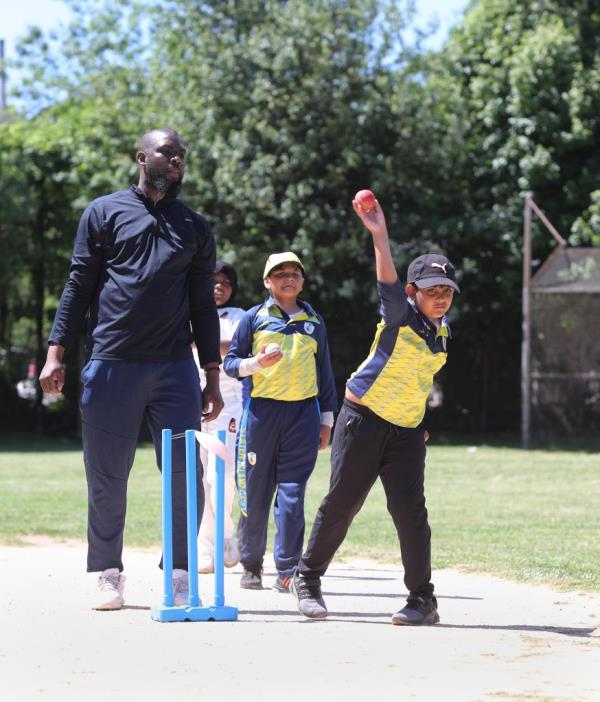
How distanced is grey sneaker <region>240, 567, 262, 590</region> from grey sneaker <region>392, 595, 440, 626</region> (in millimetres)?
1473

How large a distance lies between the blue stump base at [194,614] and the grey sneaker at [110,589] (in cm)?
33

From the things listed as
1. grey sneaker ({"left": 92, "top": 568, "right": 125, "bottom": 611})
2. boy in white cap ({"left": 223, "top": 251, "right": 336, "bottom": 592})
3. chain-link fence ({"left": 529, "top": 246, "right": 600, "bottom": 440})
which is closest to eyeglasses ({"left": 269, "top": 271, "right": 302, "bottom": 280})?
boy in white cap ({"left": 223, "top": 251, "right": 336, "bottom": 592})

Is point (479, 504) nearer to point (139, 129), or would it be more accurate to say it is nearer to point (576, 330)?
point (576, 330)

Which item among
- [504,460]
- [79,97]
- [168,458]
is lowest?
[504,460]

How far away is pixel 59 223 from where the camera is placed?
95.5ft

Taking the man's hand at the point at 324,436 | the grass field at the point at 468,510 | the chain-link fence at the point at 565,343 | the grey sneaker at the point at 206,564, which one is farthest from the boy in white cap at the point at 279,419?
the chain-link fence at the point at 565,343

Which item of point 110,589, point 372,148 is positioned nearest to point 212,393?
point 110,589

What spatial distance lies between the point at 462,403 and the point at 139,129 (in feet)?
28.4

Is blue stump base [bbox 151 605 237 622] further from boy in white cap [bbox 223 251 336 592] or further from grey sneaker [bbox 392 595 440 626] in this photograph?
boy in white cap [bbox 223 251 336 592]

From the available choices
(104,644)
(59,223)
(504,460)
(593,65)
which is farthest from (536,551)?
(59,223)

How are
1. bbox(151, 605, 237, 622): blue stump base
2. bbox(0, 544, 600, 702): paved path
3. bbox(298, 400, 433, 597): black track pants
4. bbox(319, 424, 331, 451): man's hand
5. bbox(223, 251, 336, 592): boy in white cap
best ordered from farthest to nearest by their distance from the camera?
1. bbox(319, 424, 331, 451): man's hand
2. bbox(223, 251, 336, 592): boy in white cap
3. bbox(298, 400, 433, 597): black track pants
4. bbox(151, 605, 237, 622): blue stump base
5. bbox(0, 544, 600, 702): paved path

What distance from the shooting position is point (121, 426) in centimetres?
677

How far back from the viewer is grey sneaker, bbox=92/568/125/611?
22.2 ft

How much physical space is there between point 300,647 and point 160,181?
2.41 metres
